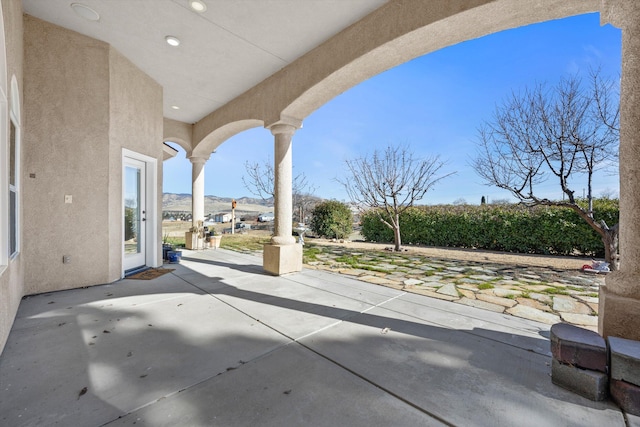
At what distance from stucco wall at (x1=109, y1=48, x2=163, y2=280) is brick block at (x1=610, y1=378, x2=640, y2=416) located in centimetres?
606

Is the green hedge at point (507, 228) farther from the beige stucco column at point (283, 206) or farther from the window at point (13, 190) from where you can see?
the window at point (13, 190)

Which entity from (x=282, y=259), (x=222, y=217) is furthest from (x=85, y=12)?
(x=222, y=217)

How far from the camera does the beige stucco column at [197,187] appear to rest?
8.44 meters

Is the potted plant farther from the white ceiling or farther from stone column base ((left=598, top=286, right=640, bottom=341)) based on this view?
stone column base ((left=598, top=286, right=640, bottom=341))

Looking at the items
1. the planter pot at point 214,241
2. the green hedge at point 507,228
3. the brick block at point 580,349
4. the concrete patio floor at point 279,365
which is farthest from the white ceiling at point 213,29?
the green hedge at point 507,228

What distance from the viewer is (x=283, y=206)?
203 inches

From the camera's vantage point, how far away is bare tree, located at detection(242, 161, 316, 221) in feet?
47.3

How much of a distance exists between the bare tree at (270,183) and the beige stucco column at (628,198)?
12846 millimetres

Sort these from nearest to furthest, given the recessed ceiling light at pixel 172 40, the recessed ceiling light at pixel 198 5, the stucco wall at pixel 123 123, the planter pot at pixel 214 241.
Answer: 1. the recessed ceiling light at pixel 198 5
2. the recessed ceiling light at pixel 172 40
3. the stucco wall at pixel 123 123
4. the planter pot at pixel 214 241

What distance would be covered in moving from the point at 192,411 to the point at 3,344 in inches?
82.4

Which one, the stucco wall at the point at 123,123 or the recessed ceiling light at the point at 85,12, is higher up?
the recessed ceiling light at the point at 85,12

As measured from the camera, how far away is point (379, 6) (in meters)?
3.49

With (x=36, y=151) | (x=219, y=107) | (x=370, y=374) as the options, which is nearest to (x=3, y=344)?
(x=36, y=151)

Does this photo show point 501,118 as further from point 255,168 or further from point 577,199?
point 255,168
